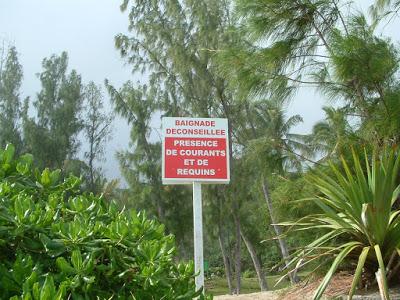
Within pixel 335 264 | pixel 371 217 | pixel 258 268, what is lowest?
pixel 258 268

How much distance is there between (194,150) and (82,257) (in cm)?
439

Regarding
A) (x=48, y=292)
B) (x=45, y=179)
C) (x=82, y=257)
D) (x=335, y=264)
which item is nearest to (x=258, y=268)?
(x=335, y=264)

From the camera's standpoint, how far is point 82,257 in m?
1.43

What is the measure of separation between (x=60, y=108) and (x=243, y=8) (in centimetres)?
2178

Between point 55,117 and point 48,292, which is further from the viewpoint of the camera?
point 55,117

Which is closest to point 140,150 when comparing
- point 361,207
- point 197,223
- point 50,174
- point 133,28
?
point 133,28

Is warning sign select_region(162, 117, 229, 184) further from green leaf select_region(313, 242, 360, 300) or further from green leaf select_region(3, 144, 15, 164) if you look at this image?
green leaf select_region(3, 144, 15, 164)

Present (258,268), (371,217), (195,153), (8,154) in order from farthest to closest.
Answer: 1. (258,268)
2. (195,153)
3. (371,217)
4. (8,154)

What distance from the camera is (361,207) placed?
4.29 m

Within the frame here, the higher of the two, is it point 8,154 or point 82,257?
point 8,154

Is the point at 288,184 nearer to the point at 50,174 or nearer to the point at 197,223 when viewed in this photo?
the point at 197,223

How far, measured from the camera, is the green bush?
135cm

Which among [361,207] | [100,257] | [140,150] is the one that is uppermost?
[140,150]

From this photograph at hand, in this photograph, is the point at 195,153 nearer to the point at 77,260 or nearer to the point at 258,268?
the point at 77,260
